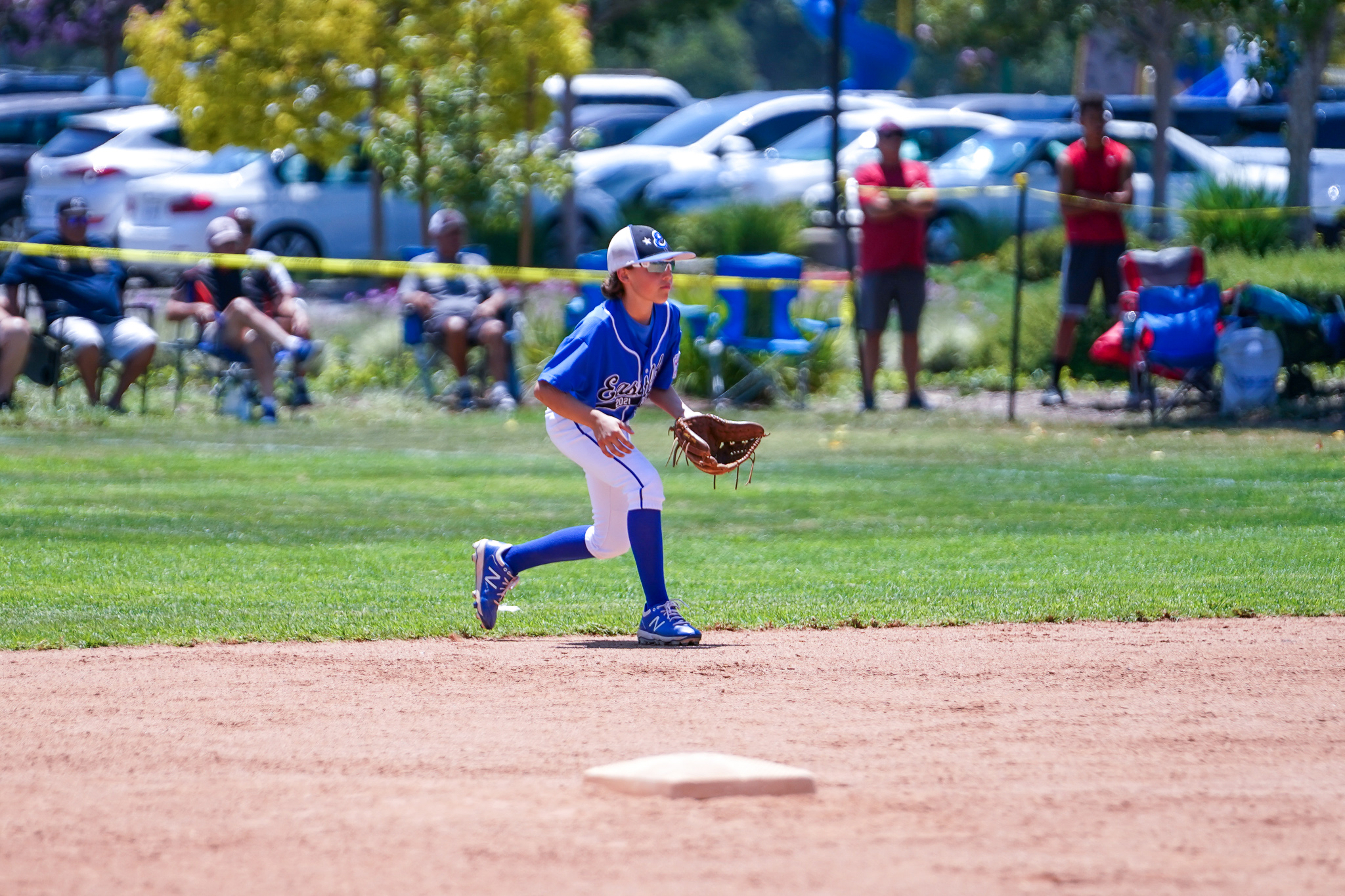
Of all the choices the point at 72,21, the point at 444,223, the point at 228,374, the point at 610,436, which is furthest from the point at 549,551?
the point at 72,21

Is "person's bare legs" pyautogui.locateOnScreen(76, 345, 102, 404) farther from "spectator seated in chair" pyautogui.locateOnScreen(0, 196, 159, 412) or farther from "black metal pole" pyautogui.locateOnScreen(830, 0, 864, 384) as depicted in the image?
"black metal pole" pyautogui.locateOnScreen(830, 0, 864, 384)

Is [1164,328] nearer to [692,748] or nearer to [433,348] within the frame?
[433,348]

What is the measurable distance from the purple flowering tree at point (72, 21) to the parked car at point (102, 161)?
402 inches

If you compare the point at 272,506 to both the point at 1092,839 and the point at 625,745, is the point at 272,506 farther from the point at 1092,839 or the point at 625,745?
the point at 1092,839

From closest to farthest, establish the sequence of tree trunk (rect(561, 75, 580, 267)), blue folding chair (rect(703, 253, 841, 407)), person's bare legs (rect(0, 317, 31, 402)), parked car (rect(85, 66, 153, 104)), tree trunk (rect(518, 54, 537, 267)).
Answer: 1. person's bare legs (rect(0, 317, 31, 402))
2. blue folding chair (rect(703, 253, 841, 407))
3. tree trunk (rect(518, 54, 537, 267))
4. tree trunk (rect(561, 75, 580, 267))
5. parked car (rect(85, 66, 153, 104))

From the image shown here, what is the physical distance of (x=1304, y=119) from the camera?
68.6 feet

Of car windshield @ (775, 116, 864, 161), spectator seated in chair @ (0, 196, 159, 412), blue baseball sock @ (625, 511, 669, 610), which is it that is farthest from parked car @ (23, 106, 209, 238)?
blue baseball sock @ (625, 511, 669, 610)

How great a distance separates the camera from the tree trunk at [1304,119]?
20.2 m

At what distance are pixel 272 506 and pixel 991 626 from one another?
4691 millimetres

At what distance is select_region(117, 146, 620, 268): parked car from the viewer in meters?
23.1

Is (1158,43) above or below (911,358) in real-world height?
above

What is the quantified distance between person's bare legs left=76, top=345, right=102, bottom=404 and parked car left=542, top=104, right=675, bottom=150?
1314 centimetres

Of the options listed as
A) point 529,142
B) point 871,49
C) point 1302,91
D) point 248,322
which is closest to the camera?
point 248,322

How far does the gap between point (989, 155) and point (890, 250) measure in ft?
29.9
